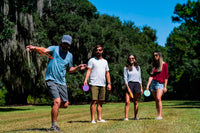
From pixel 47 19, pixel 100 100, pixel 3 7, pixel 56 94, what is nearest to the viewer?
pixel 56 94

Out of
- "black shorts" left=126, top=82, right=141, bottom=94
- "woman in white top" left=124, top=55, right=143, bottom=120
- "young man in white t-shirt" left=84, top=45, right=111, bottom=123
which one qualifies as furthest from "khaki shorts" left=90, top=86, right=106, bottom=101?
"black shorts" left=126, top=82, right=141, bottom=94

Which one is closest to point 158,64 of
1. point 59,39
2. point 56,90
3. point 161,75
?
point 161,75

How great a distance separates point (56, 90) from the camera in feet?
17.4

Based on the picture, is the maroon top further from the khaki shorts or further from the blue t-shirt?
the blue t-shirt

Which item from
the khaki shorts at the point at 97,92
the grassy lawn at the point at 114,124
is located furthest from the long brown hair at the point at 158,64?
the khaki shorts at the point at 97,92

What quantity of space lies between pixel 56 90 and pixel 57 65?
1.62 ft

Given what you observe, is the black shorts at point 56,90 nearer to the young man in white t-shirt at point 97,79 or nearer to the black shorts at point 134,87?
the young man in white t-shirt at point 97,79

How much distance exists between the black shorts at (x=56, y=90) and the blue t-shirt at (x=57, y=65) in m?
0.07

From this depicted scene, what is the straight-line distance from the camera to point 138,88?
775 cm

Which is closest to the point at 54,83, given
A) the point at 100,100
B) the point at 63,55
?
the point at 63,55

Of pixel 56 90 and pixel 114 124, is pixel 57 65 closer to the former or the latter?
pixel 56 90

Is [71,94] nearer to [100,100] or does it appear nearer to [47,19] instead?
[47,19]

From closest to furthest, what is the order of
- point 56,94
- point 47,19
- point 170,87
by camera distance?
point 56,94 → point 47,19 → point 170,87

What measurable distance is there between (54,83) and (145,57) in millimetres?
28379
